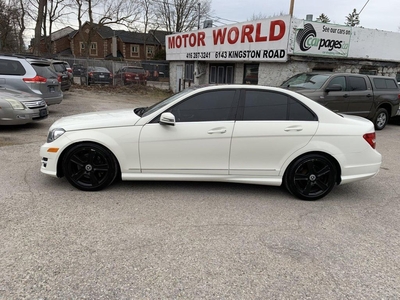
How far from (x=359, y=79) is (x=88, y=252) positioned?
383 inches

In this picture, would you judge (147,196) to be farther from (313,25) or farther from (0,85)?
(313,25)

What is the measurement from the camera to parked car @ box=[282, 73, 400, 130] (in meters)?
8.76

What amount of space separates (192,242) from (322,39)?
1305 cm

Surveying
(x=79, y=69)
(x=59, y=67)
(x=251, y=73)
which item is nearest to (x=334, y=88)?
(x=251, y=73)

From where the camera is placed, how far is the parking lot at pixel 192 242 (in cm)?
238

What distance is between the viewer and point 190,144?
12.9ft

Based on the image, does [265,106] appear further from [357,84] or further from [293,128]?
[357,84]

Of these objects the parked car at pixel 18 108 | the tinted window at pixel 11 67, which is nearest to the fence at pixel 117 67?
the tinted window at pixel 11 67

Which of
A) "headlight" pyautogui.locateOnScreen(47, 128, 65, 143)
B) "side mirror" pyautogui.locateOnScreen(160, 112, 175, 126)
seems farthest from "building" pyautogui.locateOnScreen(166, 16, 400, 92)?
"headlight" pyautogui.locateOnScreen(47, 128, 65, 143)

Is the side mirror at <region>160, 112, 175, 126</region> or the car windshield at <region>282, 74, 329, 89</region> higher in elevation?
the car windshield at <region>282, 74, 329, 89</region>

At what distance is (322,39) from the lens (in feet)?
43.7

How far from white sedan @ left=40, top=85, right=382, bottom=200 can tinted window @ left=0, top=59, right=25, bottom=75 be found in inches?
238

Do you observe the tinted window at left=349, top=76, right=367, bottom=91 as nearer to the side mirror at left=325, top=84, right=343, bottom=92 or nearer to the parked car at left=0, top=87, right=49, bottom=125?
the side mirror at left=325, top=84, right=343, bottom=92

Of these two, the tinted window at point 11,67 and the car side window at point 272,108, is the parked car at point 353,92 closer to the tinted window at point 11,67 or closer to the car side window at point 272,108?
the car side window at point 272,108
